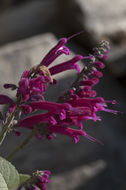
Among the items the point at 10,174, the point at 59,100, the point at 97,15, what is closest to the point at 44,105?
the point at 59,100

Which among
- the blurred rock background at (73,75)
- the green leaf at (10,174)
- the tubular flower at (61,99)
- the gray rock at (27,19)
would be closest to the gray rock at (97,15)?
the blurred rock background at (73,75)

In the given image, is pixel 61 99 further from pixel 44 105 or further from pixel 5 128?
pixel 5 128

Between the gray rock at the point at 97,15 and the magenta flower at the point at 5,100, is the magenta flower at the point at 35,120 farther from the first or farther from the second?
the gray rock at the point at 97,15

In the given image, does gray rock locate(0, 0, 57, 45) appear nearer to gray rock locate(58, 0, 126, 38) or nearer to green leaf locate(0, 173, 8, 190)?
gray rock locate(58, 0, 126, 38)

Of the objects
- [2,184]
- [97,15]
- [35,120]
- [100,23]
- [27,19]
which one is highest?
[27,19]

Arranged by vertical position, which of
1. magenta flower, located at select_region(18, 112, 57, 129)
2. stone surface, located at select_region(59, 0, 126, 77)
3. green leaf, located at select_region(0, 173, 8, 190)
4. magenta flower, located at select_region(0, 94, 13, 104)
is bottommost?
green leaf, located at select_region(0, 173, 8, 190)

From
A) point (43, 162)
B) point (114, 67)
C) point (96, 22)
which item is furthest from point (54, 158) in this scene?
point (96, 22)

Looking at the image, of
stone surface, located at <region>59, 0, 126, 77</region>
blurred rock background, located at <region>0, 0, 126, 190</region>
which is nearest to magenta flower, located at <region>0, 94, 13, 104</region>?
blurred rock background, located at <region>0, 0, 126, 190</region>

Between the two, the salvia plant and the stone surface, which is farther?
the stone surface

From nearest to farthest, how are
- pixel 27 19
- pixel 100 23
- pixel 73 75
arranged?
pixel 73 75 < pixel 100 23 < pixel 27 19
